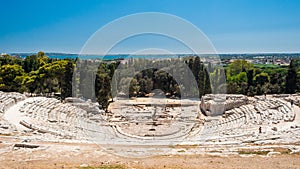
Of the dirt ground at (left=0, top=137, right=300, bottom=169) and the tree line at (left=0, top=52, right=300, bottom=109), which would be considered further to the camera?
the tree line at (left=0, top=52, right=300, bottom=109)

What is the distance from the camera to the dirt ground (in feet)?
30.3

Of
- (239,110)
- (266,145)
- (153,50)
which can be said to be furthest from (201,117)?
(266,145)

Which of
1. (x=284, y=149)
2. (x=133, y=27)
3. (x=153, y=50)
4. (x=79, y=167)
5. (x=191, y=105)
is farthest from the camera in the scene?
(x=191, y=105)

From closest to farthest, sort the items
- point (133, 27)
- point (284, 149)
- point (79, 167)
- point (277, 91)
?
1. point (79, 167)
2. point (284, 149)
3. point (133, 27)
4. point (277, 91)

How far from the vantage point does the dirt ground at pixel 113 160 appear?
923 cm

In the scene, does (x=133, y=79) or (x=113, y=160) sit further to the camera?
(x=133, y=79)

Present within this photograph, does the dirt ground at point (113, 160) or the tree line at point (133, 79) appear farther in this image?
the tree line at point (133, 79)

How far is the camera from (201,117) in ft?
89.0

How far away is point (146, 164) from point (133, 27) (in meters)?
11.0

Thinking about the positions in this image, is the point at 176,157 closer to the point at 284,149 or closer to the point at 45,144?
the point at 284,149

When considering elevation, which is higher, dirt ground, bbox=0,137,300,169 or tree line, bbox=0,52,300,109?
tree line, bbox=0,52,300,109

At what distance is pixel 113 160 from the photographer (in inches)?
391

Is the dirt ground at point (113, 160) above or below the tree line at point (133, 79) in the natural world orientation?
below

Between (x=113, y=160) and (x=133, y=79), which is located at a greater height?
(x=133, y=79)
